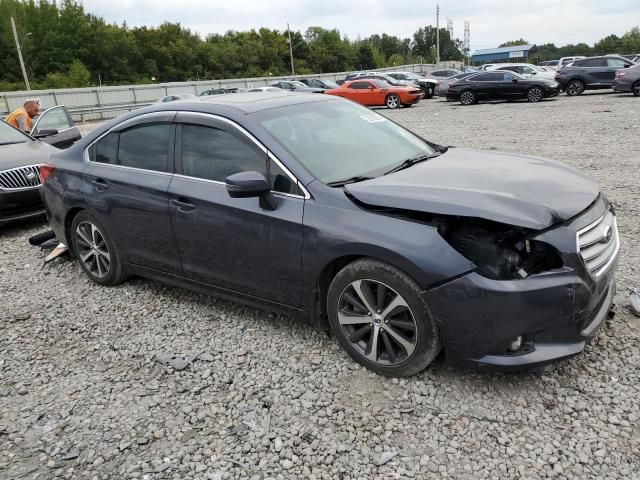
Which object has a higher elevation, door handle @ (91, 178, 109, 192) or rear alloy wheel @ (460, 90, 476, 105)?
door handle @ (91, 178, 109, 192)

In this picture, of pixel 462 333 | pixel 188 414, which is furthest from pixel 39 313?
pixel 462 333

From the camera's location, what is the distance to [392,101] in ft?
79.8

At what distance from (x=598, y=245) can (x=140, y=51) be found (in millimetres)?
90916

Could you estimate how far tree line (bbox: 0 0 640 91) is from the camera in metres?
71.7

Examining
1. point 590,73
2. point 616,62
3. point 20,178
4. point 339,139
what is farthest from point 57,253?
point 616,62

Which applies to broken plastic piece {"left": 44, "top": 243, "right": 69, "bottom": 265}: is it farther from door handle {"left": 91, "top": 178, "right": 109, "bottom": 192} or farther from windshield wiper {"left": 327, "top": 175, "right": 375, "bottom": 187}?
windshield wiper {"left": 327, "top": 175, "right": 375, "bottom": 187}

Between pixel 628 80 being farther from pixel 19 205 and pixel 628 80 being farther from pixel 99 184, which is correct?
pixel 99 184

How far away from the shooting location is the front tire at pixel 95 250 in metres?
4.75

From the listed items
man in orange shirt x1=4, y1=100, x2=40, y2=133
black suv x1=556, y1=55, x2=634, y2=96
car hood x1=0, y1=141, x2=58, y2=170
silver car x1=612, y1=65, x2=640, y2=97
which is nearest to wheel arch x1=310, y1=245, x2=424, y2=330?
car hood x1=0, y1=141, x2=58, y2=170

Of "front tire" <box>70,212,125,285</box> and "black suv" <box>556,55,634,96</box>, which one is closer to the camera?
"front tire" <box>70,212,125,285</box>

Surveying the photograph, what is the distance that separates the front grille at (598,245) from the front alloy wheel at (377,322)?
39.1 inches

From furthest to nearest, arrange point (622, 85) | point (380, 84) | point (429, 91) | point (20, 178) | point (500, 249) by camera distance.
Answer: point (429, 91) → point (380, 84) → point (622, 85) → point (20, 178) → point (500, 249)

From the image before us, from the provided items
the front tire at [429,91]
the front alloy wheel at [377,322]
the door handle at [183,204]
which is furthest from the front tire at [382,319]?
the front tire at [429,91]

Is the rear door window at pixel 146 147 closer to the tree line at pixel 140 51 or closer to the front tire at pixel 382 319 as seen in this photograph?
the front tire at pixel 382 319
